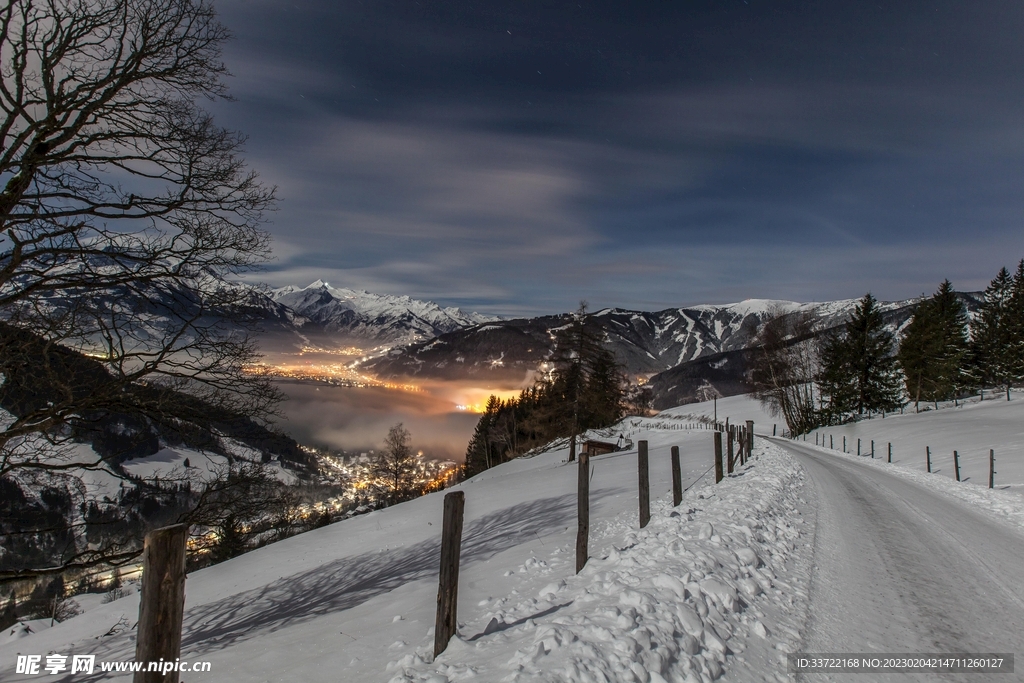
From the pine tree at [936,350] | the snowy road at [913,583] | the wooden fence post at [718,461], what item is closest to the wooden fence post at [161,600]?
the snowy road at [913,583]

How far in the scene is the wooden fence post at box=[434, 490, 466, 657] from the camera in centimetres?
443

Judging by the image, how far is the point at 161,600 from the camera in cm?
270

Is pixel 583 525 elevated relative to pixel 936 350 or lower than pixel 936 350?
lower

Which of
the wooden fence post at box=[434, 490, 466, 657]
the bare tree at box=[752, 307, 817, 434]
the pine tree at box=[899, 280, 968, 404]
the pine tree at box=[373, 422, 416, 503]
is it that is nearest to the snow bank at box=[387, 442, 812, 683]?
the wooden fence post at box=[434, 490, 466, 657]

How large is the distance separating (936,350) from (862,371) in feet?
19.1

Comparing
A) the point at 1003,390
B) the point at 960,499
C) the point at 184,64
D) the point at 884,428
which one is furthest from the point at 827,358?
the point at 184,64

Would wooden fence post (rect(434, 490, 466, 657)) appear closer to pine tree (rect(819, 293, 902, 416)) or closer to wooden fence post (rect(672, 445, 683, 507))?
wooden fence post (rect(672, 445, 683, 507))

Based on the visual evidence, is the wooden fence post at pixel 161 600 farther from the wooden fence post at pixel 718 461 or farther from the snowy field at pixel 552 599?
the wooden fence post at pixel 718 461

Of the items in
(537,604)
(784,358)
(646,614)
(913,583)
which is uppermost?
(784,358)

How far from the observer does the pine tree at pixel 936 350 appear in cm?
4194

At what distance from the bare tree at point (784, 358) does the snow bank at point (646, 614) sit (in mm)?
35751

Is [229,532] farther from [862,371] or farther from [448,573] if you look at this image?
[862,371]

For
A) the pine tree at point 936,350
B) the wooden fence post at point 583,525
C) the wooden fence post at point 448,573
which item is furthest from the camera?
the pine tree at point 936,350

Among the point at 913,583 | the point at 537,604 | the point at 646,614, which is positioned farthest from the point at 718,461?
the point at 646,614
